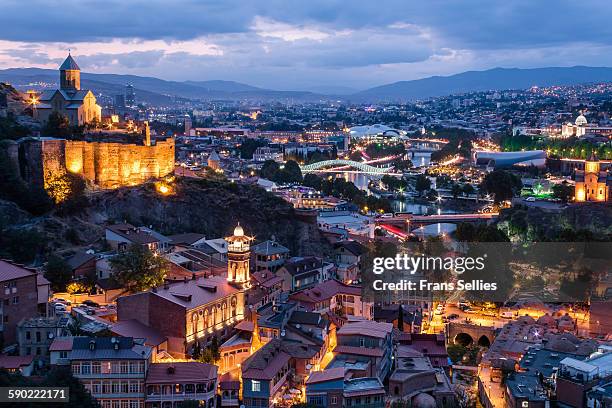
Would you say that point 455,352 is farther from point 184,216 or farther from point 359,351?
point 184,216

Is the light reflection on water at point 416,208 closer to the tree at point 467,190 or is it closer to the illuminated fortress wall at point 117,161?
the tree at point 467,190

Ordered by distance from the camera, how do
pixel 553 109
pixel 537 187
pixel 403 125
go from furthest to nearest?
pixel 403 125
pixel 553 109
pixel 537 187

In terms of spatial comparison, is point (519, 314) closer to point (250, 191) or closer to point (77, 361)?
point (250, 191)

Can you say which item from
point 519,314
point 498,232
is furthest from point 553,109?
point 519,314

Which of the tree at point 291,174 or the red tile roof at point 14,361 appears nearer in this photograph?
the red tile roof at point 14,361

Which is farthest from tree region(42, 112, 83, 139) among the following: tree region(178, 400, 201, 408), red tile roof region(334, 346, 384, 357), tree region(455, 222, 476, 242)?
tree region(178, 400, 201, 408)

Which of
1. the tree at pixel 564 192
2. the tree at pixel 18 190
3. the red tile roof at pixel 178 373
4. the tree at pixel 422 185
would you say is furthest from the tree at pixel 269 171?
the red tile roof at pixel 178 373
